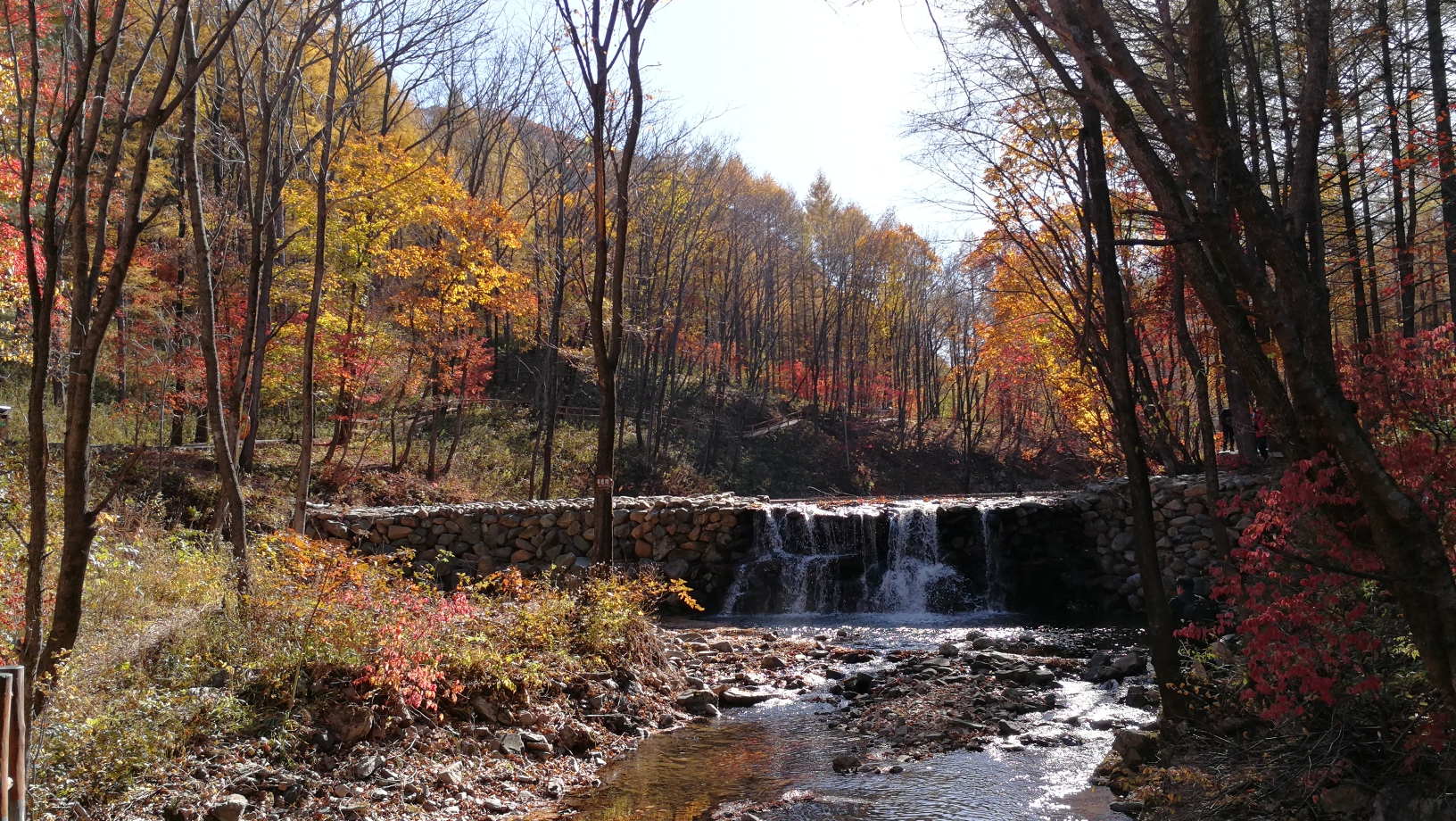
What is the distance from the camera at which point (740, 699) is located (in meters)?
7.50

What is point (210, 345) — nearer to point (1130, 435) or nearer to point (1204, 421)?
point (1130, 435)

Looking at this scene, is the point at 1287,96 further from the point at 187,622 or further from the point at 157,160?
the point at 157,160

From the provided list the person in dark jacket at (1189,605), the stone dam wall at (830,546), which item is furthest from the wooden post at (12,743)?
the stone dam wall at (830,546)

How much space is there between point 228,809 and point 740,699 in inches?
168

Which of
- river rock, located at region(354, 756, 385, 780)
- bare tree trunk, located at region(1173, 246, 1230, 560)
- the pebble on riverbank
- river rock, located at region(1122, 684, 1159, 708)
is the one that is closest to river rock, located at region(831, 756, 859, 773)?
the pebble on riverbank

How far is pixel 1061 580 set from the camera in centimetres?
1370

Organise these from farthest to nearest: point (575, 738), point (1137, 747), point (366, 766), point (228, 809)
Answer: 1. point (575, 738)
2. point (1137, 747)
3. point (366, 766)
4. point (228, 809)

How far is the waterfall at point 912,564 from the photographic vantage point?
13242 millimetres

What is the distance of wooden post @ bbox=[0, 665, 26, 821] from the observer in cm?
215

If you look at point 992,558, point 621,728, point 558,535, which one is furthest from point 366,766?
point 992,558

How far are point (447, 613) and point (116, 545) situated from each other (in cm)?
386

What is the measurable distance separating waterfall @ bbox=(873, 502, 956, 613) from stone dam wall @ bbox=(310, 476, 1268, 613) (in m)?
0.02

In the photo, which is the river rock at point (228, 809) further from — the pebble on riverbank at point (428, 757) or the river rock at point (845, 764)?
the river rock at point (845, 764)

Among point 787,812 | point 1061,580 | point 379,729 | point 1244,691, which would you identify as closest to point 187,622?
point 379,729
